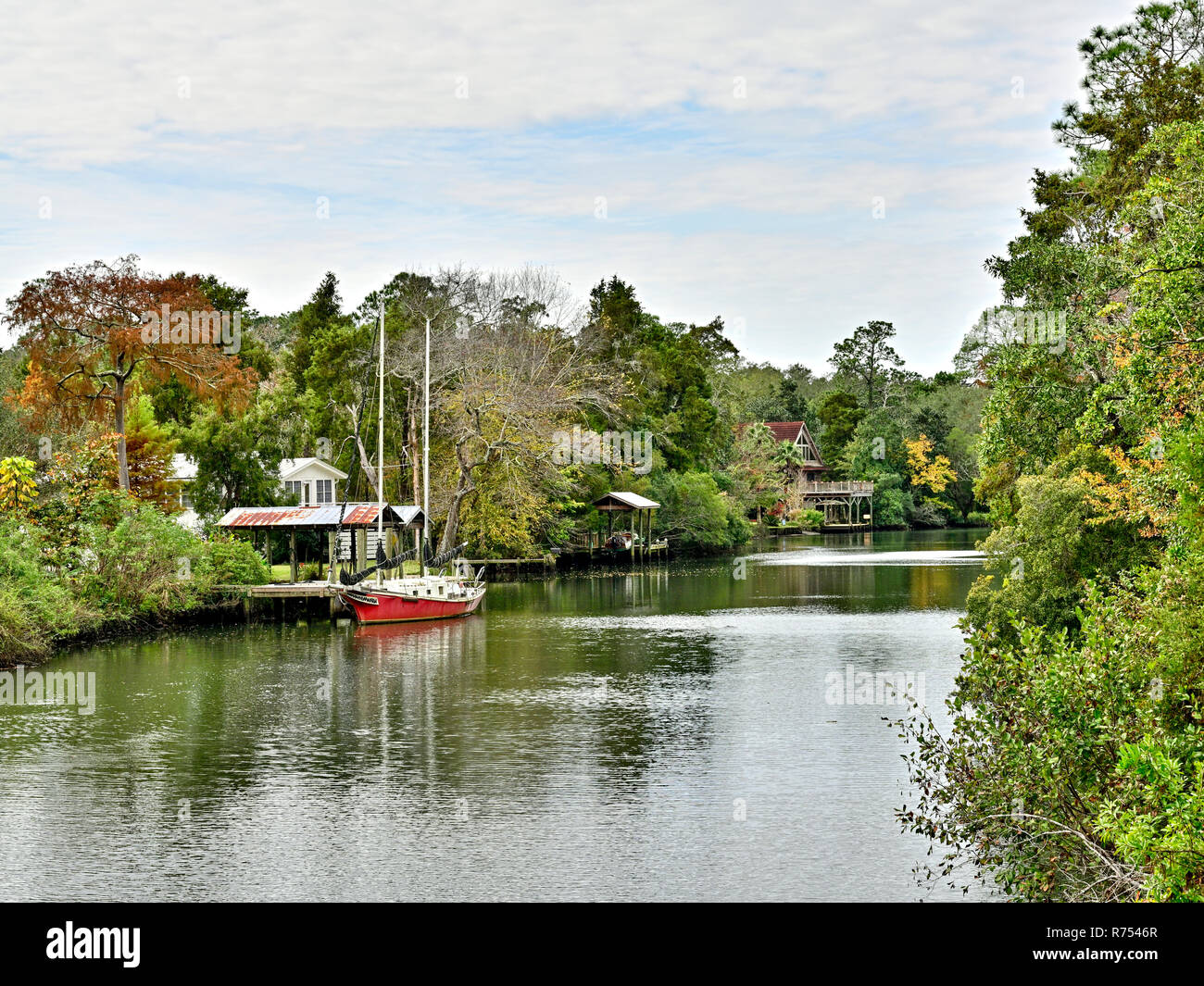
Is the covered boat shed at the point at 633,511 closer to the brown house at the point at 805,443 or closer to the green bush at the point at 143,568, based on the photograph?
the green bush at the point at 143,568

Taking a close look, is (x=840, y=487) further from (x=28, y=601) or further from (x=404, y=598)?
(x=28, y=601)

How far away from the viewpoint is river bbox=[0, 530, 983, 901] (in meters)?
13.9

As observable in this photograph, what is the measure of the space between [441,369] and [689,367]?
2661cm

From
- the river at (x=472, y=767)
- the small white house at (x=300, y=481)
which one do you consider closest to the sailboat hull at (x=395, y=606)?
the river at (x=472, y=767)

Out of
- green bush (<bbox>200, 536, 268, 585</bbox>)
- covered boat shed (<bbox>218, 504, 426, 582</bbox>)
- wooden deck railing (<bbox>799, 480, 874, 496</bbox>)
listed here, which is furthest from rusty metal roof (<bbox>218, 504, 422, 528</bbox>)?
wooden deck railing (<bbox>799, 480, 874, 496</bbox>)

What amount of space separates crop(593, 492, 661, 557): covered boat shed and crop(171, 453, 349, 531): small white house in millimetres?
15075

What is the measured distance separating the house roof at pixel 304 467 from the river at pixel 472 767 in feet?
61.8

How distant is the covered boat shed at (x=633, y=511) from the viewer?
67.4 m

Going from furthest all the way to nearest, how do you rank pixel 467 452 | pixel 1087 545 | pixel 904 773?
pixel 467 452 < pixel 1087 545 < pixel 904 773

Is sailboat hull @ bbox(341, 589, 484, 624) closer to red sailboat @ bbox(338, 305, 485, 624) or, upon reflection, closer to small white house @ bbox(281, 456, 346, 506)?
red sailboat @ bbox(338, 305, 485, 624)

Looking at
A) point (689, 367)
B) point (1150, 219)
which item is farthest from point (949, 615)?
point (689, 367)

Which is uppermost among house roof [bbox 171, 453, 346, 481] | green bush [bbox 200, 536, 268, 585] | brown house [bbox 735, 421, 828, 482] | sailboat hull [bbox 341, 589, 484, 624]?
brown house [bbox 735, 421, 828, 482]
